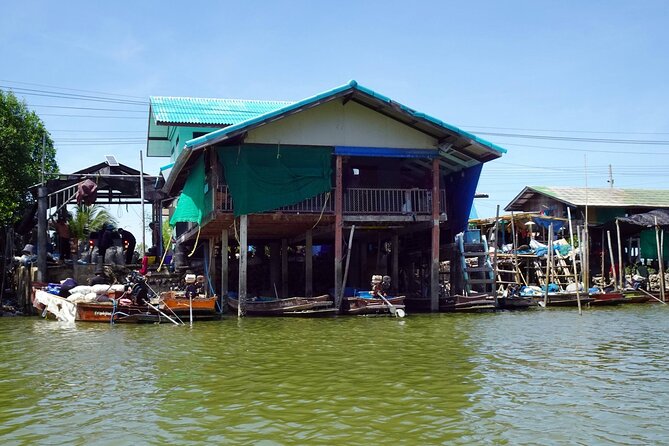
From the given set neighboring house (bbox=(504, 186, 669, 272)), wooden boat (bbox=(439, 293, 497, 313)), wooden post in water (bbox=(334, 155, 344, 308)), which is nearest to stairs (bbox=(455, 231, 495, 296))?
wooden boat (bbox=(439, 293, 497, 313))

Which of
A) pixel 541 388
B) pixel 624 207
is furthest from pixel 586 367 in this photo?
pixel 624 207

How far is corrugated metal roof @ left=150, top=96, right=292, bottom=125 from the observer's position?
20828 mm

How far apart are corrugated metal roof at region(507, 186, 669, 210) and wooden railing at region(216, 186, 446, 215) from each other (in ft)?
33.9

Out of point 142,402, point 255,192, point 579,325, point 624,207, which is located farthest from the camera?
point 624,207

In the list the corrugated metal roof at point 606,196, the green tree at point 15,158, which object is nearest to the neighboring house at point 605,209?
the corrugated metal roof at point 606,196

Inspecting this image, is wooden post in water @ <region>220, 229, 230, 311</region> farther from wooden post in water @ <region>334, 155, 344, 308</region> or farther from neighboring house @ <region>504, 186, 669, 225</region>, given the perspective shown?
neighboring house @ <region>504, 186, 669, 225</region>

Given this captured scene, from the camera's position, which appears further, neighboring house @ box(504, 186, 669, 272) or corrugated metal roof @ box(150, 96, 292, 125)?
neighboring house @ box(504, 186, 669, 272)

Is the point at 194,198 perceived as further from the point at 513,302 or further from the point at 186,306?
the point at 513,302

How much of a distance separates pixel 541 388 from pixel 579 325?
7.51m

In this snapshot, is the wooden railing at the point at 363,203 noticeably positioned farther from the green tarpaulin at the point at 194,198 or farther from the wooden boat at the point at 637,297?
the wooden boat at the point at 637,297

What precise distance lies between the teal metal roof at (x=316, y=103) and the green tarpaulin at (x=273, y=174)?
879mm

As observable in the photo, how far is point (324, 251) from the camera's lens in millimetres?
24984

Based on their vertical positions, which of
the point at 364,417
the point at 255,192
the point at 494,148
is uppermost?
the point at 494,148

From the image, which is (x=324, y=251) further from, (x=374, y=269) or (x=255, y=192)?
(x=255, y=192)
